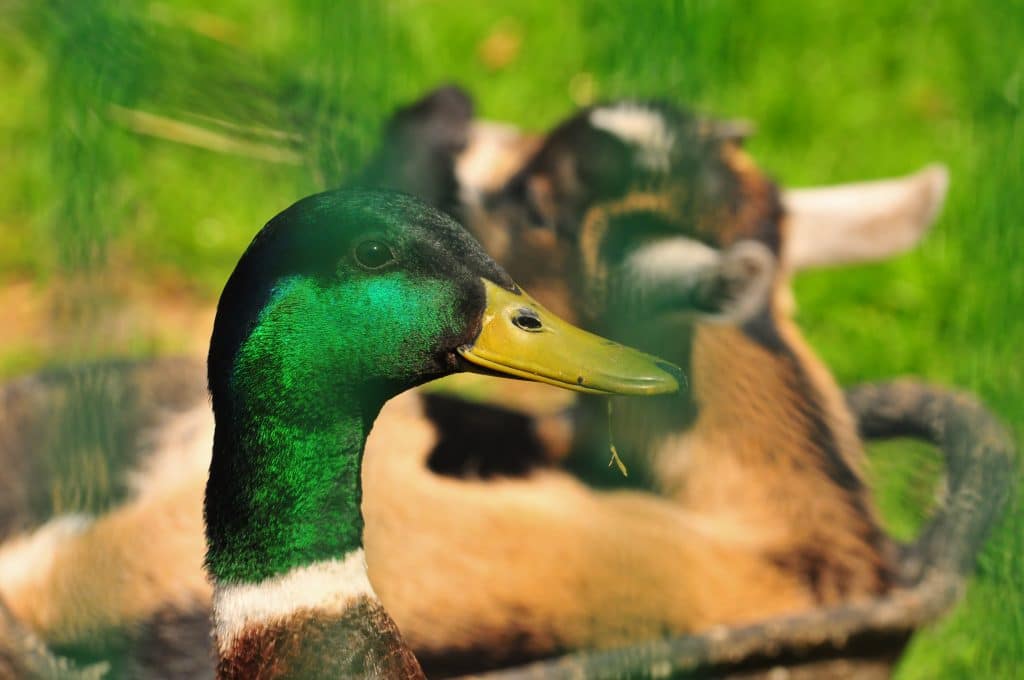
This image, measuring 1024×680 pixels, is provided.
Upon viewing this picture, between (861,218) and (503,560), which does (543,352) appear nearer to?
(503,560)

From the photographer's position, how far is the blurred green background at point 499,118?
154cm

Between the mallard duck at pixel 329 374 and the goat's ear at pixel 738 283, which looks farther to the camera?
the goat's ear at pixel 738 283

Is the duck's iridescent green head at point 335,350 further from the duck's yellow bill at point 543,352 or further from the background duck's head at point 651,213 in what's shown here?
the background duck's head at point 651,213

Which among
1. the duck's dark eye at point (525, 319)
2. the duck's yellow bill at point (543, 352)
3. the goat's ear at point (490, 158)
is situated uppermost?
the duck's dark eye at point (525, 319)

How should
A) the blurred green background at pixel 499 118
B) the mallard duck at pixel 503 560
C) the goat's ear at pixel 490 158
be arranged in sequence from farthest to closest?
the goat's ear at pixel 490 158 → the mallard duck at pixel 503 560 → the blurred green background at pixel 499 118

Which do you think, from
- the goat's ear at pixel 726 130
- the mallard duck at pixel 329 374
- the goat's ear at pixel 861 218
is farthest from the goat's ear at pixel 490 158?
the mallard duck at pixel 329 374

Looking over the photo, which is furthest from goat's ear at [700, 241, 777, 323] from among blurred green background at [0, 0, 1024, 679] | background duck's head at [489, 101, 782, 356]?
blurred green background at [0, 0, 1024, 679]

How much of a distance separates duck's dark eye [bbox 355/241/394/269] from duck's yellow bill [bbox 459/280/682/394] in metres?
0.10

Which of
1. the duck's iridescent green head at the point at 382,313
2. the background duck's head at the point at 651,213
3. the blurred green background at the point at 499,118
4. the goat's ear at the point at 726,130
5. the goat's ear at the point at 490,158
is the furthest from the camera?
the goat's ear at the point at 490,158

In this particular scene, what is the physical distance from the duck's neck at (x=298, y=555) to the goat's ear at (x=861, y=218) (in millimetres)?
1573

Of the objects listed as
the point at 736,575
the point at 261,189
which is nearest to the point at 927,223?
the point at 736,575

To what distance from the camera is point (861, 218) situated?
2.93 m

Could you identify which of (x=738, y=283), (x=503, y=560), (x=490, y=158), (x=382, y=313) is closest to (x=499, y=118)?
(x=490, y=158)

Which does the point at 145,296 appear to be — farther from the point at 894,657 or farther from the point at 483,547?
the point at 894,657
